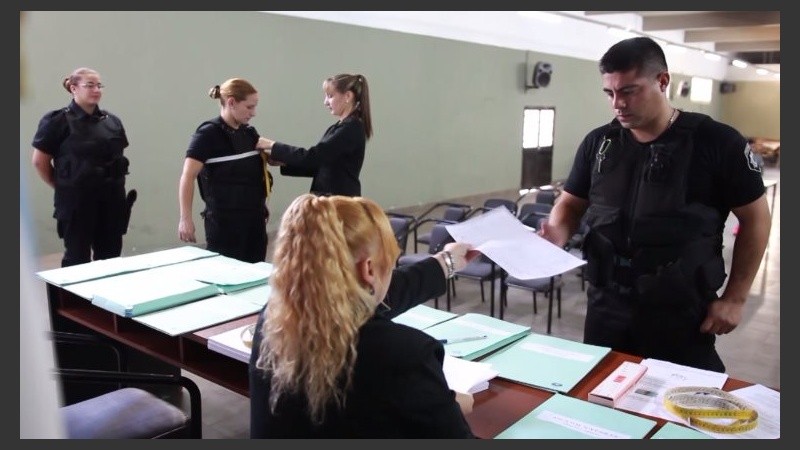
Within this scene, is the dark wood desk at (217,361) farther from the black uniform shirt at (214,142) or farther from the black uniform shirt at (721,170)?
the black uniform shirt at (214,142)

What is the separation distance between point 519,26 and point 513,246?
359 inches

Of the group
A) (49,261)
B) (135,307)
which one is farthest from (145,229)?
(135,307)

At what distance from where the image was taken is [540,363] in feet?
5.23

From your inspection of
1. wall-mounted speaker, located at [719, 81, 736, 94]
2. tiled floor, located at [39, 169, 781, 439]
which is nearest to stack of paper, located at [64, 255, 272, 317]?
tiled floor, located at [39, 169, 781, 439]

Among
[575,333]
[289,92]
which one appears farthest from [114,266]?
[289,92]

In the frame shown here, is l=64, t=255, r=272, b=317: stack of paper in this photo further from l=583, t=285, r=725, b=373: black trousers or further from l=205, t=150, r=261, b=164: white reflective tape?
l=583, t=285, r=725, b=373: black trousers

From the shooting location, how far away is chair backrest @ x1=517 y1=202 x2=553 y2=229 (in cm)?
433

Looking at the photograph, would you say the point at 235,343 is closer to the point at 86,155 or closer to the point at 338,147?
the point at 338,147

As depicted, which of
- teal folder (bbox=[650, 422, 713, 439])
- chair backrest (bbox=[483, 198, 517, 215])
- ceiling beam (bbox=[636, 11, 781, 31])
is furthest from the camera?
ceiling beam (bbox=[636, 11, 781, 31])

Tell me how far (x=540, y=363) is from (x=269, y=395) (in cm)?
78

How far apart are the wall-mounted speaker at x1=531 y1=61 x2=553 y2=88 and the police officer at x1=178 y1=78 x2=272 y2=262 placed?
322 inches

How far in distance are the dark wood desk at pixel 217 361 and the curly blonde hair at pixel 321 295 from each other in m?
0.40

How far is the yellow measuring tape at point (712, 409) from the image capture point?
1.22 metres

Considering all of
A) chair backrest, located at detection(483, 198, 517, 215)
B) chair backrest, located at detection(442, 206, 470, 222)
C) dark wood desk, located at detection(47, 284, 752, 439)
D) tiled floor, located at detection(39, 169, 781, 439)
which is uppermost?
chair backrest, located at detection(483, 198, 517, 215)
